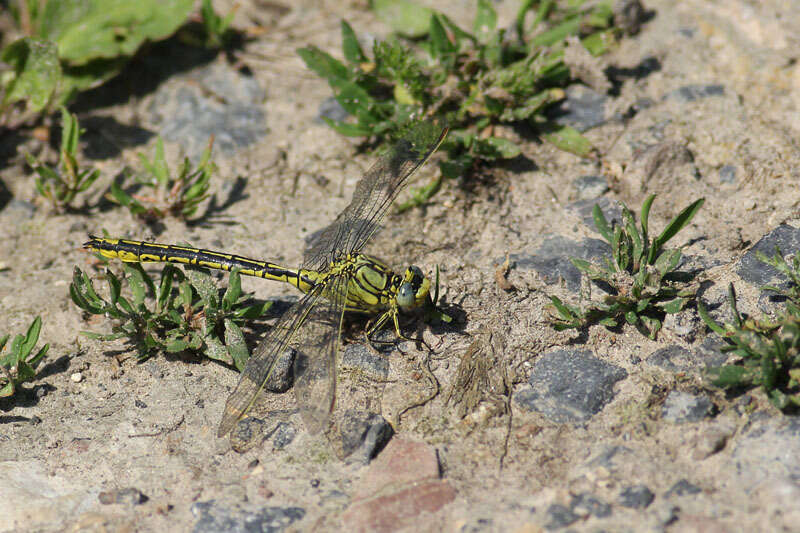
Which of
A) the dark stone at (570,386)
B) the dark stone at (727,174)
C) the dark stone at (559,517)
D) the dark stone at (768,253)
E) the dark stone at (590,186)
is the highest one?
the dark stone at (590,186)

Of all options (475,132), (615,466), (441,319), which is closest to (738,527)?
(615,466)

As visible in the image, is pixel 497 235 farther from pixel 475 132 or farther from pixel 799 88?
pixel 799 88

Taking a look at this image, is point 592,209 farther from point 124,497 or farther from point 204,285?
point 124,497

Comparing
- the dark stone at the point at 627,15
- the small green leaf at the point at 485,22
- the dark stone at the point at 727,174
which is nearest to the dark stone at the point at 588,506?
the dark stone at the point at 727,174

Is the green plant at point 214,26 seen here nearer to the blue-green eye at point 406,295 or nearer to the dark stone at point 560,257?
the blue-green eye at point 406,295

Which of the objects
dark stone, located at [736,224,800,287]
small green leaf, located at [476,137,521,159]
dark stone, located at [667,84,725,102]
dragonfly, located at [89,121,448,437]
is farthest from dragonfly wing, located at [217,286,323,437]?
dark stone, located at [667,84,725,102]

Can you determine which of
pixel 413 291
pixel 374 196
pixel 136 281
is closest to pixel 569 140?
pixel 374 196

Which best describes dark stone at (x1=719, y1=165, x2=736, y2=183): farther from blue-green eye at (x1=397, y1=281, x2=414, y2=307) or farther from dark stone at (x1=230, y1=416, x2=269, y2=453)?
dark stone at (x1=230, y1=416, x2=269, y2=453)
